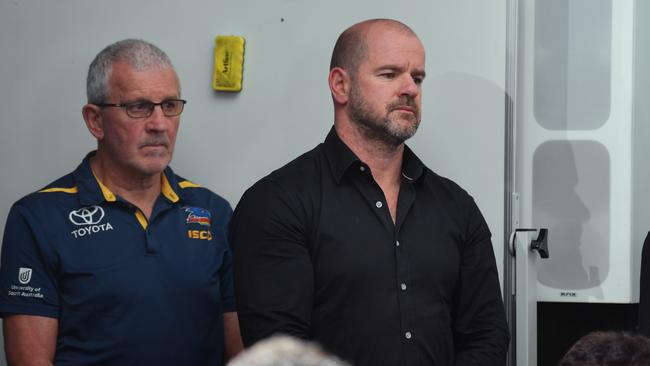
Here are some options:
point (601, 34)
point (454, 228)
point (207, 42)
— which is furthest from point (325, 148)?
point (601, 34)

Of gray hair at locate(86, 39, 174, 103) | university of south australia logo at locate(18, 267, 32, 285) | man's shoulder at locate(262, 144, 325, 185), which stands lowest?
university of south australia logo at locate(18, 267, 32, 285)

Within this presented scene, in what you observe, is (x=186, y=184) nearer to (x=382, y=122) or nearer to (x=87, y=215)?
(x=87, y=215)

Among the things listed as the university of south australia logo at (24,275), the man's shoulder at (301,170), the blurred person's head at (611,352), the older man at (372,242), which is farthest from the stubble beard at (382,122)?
the blurred person's head at (611,352)

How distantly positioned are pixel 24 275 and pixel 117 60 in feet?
2.02

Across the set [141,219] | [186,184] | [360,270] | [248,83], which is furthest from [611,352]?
[248,83]

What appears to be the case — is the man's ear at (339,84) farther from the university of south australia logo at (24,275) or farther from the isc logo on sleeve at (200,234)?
the university of south australia logo at (24,275)

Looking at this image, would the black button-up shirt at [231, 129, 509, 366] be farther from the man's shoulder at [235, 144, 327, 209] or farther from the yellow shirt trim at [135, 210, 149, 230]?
the yellow shirt trim at [135, 210, 149, 230]

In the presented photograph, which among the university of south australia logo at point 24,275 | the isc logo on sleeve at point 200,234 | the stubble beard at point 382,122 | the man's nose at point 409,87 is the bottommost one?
the university of south australia logo at point 24,275

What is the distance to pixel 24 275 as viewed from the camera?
8.30 ft

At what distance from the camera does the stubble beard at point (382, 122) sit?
8.50 ft

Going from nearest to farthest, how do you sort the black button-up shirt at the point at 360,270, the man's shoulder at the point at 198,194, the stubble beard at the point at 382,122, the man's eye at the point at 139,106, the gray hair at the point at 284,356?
1. the gray hair at the point at 284,356
2. the black button-up shirt at the point at 360,270
3. the stubble beard at the point at 382,122
4. the man's eye at the point at 139,106
5. the man's shoulder at the point at 198,194

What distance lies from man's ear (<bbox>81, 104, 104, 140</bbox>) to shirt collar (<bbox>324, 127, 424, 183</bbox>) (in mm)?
606

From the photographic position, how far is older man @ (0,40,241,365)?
2.54 metres

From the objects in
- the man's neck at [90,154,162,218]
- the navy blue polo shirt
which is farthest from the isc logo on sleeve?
the man's neck at [90,154,162,218]
